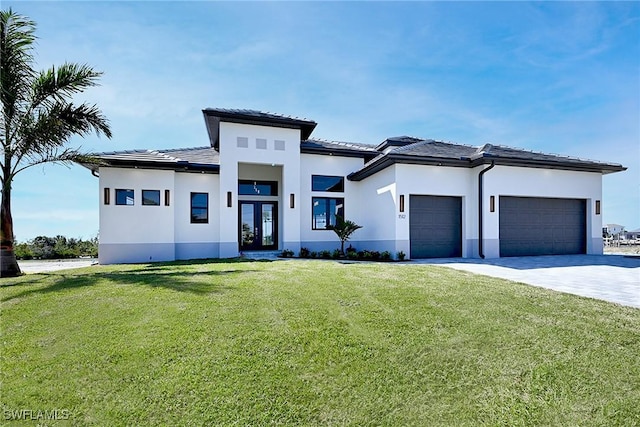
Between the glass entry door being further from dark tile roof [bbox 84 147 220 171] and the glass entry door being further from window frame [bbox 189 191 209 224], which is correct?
dark tile roof [bbox 84 147 220 171]

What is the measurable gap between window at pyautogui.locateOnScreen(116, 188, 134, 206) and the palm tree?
3598 mm

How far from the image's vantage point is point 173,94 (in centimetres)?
1106

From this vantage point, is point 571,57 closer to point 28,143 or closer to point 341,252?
point 341,252

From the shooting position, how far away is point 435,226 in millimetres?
13109

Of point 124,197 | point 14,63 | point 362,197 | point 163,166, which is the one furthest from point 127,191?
point 362,197

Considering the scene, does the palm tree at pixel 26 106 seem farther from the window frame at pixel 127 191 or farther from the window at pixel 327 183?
the window at pixel 327 183

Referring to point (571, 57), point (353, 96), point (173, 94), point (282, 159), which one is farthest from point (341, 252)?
point (571, 57)

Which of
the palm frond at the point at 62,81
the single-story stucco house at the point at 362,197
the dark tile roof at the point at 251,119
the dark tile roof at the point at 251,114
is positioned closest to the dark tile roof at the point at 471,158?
the single-story stucco house at the point at 362,197

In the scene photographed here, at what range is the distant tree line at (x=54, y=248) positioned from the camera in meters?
16.0

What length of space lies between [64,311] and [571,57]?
58.3ft

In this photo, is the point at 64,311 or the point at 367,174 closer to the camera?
the point at 64,311

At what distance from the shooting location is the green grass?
2.80 metres

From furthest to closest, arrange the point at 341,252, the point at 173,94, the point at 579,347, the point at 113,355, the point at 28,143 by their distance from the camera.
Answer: the point at 341,252
the point at 173,94
the point at 28,143
the point at 579,347
the point at 113,355

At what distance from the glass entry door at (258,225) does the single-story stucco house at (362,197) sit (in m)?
2.18
